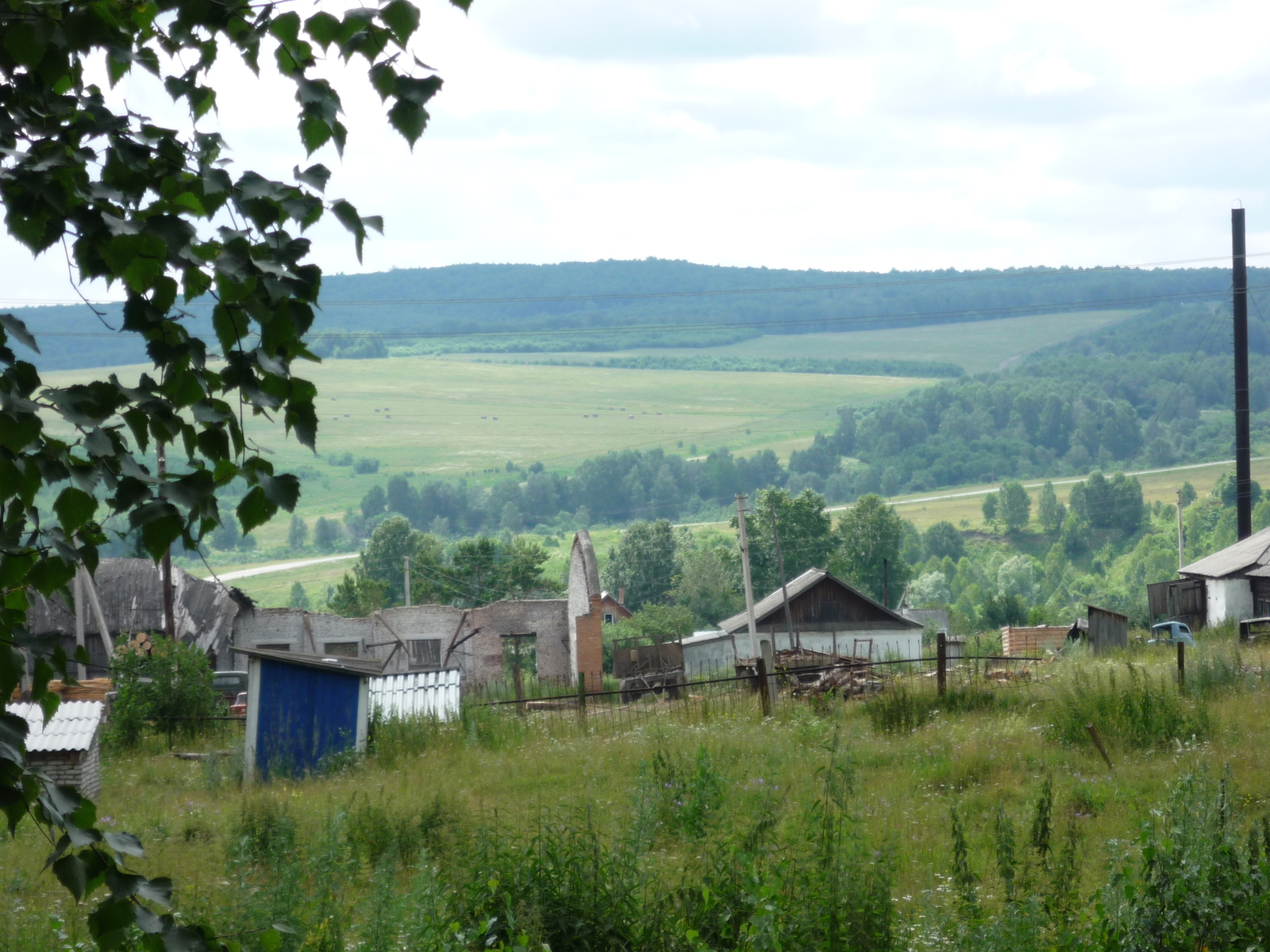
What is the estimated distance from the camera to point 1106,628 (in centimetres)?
2686

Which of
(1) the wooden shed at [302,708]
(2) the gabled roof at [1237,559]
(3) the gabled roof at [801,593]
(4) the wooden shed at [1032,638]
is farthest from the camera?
(3) the gabled roof at [801,593]

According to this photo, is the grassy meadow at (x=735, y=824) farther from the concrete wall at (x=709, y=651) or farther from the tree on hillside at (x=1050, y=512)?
the tree on hillside at (x=1050, y=512)

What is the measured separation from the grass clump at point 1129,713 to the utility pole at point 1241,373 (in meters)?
22.1

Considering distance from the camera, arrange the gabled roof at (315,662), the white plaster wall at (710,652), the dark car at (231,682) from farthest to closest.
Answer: the white plaster wall at (710,652)
the dark car at (231,682)
the gabled roof at (315,662)

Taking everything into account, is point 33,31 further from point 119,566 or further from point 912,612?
point 912,612

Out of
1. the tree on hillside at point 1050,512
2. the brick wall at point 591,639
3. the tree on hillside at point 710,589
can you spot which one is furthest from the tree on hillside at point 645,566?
the tree on hillside at point 1050,512

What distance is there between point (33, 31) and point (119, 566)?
36.8 m

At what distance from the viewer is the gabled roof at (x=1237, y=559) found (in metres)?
35.6

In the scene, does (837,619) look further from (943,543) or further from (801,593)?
(943,543)

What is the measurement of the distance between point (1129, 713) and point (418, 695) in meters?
10.3

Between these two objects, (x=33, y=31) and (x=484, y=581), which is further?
(x=484, y=581)

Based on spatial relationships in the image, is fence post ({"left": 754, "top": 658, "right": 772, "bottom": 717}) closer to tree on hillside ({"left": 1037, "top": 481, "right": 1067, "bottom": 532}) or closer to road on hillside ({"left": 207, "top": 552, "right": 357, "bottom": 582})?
road on hillside ({"left": 207, "top": 552, "right": 357, "bottom": 582})

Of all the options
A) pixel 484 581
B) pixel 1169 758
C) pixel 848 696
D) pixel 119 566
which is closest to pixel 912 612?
pixel 484 581

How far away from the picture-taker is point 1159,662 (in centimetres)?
1714
